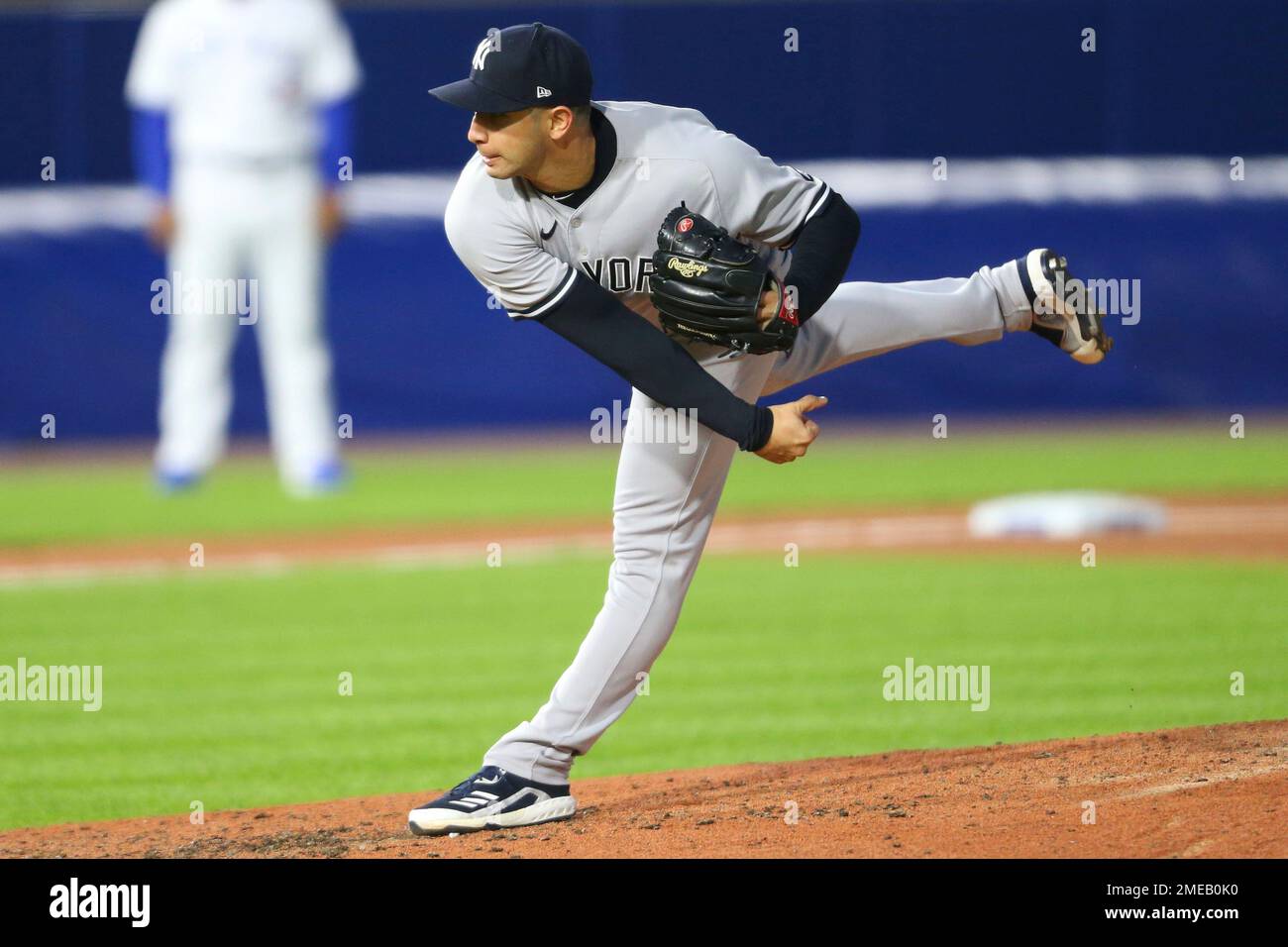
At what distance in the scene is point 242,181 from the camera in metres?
14.0

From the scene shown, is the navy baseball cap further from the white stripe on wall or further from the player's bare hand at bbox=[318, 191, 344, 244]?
the white stripe on wall

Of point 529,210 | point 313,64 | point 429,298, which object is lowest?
point 529,210

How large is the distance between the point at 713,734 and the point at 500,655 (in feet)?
6.38

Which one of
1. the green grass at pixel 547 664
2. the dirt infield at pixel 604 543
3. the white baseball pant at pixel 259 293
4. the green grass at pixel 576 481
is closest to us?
the green grass at pixel 547 664

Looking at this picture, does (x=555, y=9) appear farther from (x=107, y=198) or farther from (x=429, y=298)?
(x=107, y=198)

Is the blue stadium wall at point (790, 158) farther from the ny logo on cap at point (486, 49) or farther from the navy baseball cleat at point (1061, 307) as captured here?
the ny logo on cap at point (486, 49)

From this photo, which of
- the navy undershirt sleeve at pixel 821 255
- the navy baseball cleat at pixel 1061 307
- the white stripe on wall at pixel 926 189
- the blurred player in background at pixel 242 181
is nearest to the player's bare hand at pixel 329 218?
the blurred player in background at pixel 242 181

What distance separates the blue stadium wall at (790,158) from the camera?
15.7 m

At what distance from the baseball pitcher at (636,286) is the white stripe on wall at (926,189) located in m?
11.5

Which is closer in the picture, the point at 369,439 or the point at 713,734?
the point at 713,734

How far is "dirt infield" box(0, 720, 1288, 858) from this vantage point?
4043mm

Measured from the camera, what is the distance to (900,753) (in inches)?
214

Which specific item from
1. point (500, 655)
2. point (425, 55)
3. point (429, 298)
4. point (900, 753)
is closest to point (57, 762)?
point (500, 655)
